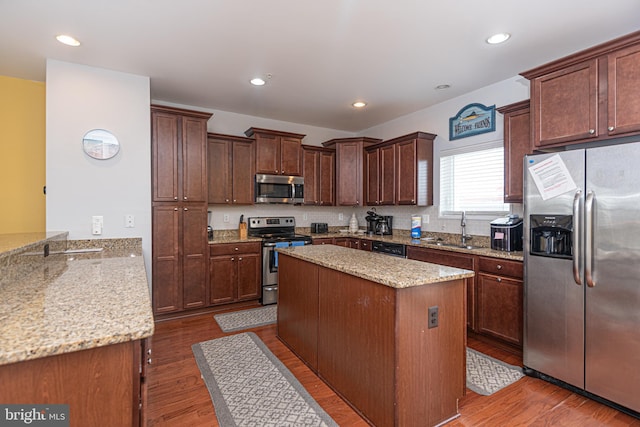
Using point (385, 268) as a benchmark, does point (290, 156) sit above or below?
above

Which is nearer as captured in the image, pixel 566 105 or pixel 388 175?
pixel 566 105

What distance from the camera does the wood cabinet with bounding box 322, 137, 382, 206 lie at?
5.09 meters

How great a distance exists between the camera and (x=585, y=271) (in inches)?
84.3

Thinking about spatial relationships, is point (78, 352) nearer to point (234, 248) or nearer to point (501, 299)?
point (501, 299)

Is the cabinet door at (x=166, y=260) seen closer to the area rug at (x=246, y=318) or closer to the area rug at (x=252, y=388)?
the area rug at (x=246, y=318)

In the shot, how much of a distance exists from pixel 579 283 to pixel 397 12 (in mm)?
2300

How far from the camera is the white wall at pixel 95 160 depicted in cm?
296

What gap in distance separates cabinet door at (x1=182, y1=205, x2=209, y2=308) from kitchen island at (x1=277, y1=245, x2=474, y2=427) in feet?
6.77

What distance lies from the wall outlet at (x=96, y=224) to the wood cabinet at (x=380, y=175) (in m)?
3.54

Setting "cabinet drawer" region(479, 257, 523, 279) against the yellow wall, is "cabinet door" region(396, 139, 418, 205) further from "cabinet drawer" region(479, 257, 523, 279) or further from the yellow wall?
the yellow wall

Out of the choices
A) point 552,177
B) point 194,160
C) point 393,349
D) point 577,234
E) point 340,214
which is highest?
point 194,160

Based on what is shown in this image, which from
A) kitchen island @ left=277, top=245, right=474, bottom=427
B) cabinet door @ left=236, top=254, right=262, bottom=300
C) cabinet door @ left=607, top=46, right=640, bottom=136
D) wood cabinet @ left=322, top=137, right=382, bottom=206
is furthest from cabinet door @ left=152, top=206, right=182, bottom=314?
cabinet door @ left=607, top=46, right=640, bottom=136

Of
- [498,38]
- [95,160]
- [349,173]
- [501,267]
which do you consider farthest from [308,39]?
[349,173]

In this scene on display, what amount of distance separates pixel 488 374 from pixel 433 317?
1.18 m
